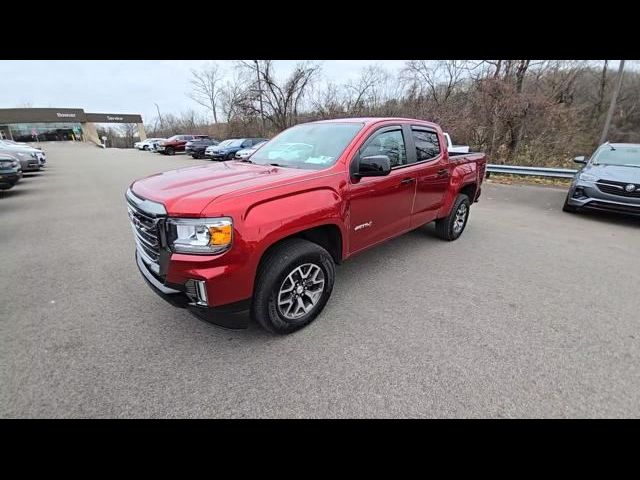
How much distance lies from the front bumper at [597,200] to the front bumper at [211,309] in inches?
286

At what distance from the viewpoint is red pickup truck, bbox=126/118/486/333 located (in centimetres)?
218

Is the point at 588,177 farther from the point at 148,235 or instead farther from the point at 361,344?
the point at 148,235

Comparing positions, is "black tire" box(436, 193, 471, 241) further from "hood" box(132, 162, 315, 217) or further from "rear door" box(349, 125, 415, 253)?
"hood" box(132, 162, 315, 217)

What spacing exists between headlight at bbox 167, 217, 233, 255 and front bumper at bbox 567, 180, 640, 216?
7.38 metres

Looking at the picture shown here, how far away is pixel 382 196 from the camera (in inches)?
133

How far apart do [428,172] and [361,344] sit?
2536 mm

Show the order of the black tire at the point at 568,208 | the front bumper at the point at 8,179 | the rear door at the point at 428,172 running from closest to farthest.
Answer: the rear door at the point at 428,172 → the black tire at the point at 568,208 → the front bumper at the point at 8,179

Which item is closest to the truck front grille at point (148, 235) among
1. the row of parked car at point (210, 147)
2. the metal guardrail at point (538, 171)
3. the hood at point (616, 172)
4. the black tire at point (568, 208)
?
the hood at point (616, 172)

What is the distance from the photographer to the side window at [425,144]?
4043 mm

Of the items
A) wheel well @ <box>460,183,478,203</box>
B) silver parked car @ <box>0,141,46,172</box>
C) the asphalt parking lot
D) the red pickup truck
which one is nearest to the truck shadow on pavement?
the asphalt parking lot

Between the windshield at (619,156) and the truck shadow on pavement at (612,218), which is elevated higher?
the windshield at (619,156)

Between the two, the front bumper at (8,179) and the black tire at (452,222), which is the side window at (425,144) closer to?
the black tire at (452,222)
